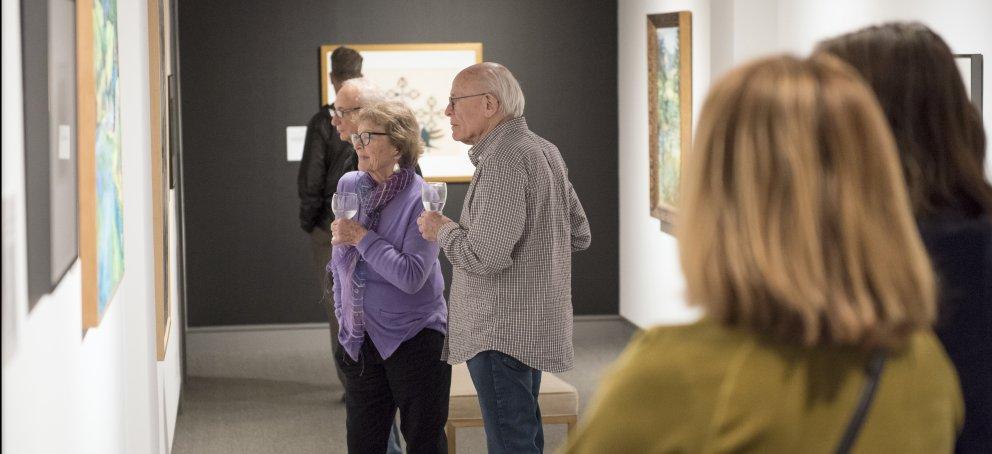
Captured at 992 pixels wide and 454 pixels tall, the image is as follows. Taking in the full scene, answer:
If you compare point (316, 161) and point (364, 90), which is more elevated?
point (364, 90)

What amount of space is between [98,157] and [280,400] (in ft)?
13.5

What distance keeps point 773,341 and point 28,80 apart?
117 centimetres

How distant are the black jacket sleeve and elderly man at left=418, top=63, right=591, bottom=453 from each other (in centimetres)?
209

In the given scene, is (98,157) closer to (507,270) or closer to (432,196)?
(432,196)

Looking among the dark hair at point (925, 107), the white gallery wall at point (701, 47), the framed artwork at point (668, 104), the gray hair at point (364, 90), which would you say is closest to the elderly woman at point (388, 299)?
the gray hair at point (364, 90)

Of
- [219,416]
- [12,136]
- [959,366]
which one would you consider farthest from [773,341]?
[219,416]

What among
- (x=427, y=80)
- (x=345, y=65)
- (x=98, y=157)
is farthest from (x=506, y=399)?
(x=427, y=80)

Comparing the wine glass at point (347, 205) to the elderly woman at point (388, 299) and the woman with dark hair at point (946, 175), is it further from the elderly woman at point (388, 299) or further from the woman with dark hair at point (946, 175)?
the woman with dark hair at point (946, 175)

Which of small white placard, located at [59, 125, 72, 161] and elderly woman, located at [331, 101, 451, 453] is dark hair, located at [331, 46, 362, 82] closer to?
elderly woman, located at [331, 101, 451, 453]

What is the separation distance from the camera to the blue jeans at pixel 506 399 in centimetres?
373

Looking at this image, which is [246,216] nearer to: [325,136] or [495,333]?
[325,136]

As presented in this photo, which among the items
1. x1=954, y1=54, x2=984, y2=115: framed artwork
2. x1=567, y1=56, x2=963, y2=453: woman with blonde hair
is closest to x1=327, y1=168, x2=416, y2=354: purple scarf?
x1=567, y1=56, x2=963, y2=453: woman with blonde hair

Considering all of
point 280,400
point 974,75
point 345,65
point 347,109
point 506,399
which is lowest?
point 280,400

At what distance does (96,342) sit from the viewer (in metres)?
2.70
